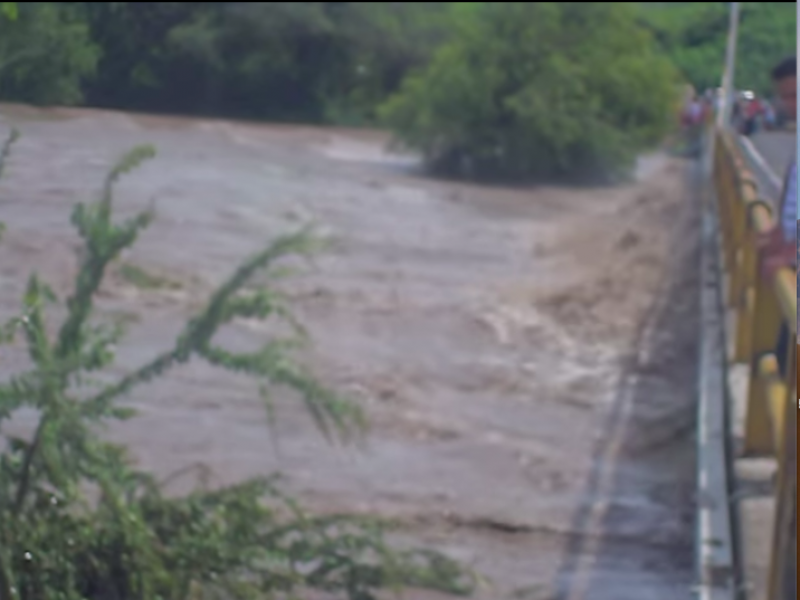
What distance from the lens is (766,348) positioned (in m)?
7.86

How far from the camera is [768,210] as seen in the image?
366 inches

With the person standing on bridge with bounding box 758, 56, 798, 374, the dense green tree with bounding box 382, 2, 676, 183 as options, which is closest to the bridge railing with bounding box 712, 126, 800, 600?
the person standing on bridge with bounding box 758, 56, 798, 374

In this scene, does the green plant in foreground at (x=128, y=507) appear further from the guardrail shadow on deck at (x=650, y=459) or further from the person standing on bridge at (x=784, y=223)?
the guardrail shadow on deck at (x=650, y=459)

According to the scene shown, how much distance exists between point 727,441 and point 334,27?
68.1 feet

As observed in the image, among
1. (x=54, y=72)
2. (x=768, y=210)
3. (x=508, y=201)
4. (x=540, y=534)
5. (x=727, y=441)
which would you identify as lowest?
(x=508, y=201)

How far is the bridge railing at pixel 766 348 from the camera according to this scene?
445 cm

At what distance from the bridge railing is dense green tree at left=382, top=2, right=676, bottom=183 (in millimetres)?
18584

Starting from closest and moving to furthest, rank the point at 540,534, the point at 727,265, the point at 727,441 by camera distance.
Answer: the point at 727,441 < the point at 540,534 < the point at 727,265

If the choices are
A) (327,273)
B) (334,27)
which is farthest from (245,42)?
(334,27)

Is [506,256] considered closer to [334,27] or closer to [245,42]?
[245,42]

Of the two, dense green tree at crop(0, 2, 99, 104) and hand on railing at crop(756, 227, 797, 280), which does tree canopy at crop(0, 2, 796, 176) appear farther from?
dense green tree at crop(0, 2, 99, 104)

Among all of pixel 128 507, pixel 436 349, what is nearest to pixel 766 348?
pixel 128 507

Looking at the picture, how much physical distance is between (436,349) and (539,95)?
723 inches

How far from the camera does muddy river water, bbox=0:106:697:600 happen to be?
791cm
